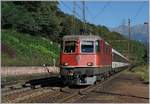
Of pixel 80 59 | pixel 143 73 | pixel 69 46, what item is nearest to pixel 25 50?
pixel 143 73

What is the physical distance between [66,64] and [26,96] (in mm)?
6123

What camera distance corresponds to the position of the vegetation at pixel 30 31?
57741 mm

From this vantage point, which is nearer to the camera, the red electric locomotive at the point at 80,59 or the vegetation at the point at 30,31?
the red electric locomotive at the point at 80,59

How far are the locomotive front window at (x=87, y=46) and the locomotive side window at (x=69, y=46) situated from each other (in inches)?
18.8

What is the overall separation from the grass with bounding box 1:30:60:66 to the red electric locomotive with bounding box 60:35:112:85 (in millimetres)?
24928

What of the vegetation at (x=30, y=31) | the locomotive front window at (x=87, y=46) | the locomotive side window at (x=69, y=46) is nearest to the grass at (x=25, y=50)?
the vegetation at (x=30, y=31)

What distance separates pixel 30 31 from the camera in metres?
73.6

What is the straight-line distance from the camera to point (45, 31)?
261 feet

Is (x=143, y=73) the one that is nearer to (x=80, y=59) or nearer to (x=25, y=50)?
(x=25, y=50)

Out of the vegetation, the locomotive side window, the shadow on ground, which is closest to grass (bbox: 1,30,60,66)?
the vegetation

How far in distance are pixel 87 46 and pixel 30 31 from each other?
48580 mm

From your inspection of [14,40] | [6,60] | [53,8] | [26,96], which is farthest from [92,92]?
[53,8]

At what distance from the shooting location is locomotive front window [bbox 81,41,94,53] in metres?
25.5

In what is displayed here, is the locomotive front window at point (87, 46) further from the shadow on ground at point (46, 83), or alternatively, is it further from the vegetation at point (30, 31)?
the vegetation at point (30, 31)
